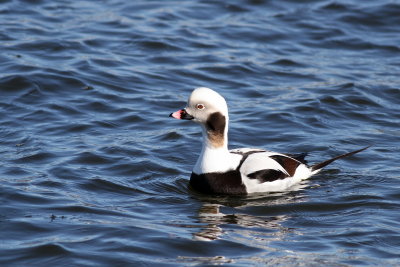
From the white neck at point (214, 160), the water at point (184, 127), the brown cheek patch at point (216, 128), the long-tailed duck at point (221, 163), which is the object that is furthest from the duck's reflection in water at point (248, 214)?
the brown cheek patch at point (216, 128)

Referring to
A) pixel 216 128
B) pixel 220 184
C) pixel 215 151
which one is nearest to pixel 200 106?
pixel 216 128

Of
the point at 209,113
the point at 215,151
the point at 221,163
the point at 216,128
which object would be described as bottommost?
the point at 221,163

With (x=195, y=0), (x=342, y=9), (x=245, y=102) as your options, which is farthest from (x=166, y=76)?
(x=342, y=9)

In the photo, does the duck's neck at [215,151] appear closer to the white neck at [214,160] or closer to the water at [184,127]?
the white neck at [214,160]

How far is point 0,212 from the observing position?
881 centimetres

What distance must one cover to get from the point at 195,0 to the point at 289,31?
245 centimetres

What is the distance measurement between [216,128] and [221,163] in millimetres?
406

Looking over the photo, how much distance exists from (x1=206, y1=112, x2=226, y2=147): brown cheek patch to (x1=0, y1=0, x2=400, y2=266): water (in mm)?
647

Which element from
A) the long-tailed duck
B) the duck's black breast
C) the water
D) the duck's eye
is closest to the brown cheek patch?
the long-tailed duck

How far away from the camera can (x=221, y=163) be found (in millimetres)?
10070

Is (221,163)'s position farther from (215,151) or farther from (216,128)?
(216,128)

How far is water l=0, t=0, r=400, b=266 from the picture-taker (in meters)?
8.27

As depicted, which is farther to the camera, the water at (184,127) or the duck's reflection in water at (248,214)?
the duck's reflection in water at (248,214)

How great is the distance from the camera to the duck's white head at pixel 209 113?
9.81 metres
